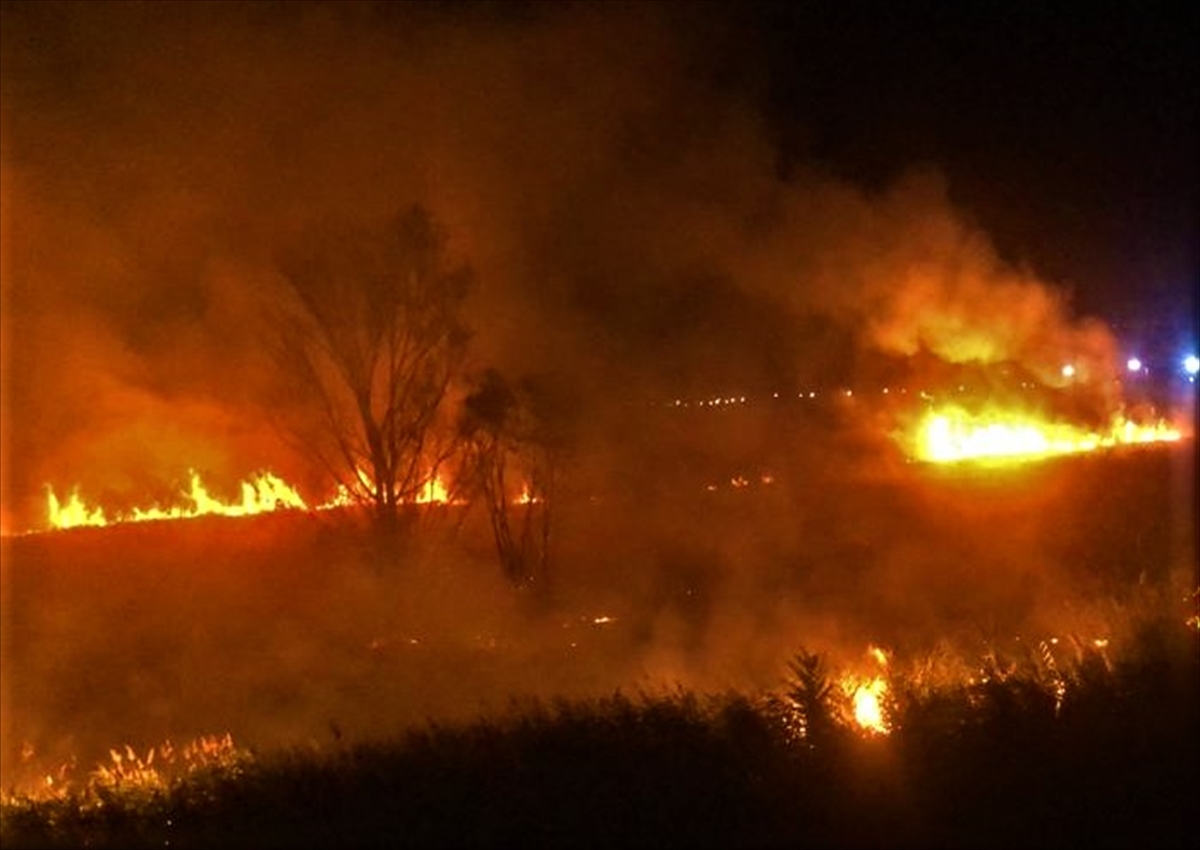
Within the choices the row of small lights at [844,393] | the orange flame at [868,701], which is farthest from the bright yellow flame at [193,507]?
the orange flame at [868,701]

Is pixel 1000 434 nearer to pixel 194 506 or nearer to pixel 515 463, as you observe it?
pixel 515 463

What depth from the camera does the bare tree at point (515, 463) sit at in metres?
17.5

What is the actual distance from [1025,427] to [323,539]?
1069 centimetres

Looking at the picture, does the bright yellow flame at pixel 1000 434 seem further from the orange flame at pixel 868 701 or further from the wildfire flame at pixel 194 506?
the orange flame at pixel 868 701

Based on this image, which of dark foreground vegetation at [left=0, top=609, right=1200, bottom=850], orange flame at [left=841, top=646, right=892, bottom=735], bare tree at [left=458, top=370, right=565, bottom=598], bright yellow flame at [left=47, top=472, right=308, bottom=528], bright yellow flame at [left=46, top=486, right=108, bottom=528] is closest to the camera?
dark foreground vegetation at [left=0, top=609, right=1200, bottom=850]

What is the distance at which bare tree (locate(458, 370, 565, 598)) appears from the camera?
17.5m

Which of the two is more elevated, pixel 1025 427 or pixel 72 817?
pixel 1025 427

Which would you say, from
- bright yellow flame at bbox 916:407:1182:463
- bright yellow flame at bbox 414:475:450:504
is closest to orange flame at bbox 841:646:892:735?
bright yellow flame at bbox 414:475:450:504

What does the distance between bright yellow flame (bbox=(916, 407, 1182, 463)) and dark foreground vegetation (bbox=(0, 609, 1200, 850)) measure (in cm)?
1457

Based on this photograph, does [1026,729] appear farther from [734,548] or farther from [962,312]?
[962,312]

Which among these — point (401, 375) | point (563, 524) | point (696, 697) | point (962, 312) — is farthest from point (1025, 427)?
point (696, 697)

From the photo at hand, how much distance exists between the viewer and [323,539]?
17.7m

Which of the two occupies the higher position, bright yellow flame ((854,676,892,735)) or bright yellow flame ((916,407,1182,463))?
bright yellow flame ((916,407,1182,463))

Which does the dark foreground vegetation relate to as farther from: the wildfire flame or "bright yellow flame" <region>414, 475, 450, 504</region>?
the wildfire flame
